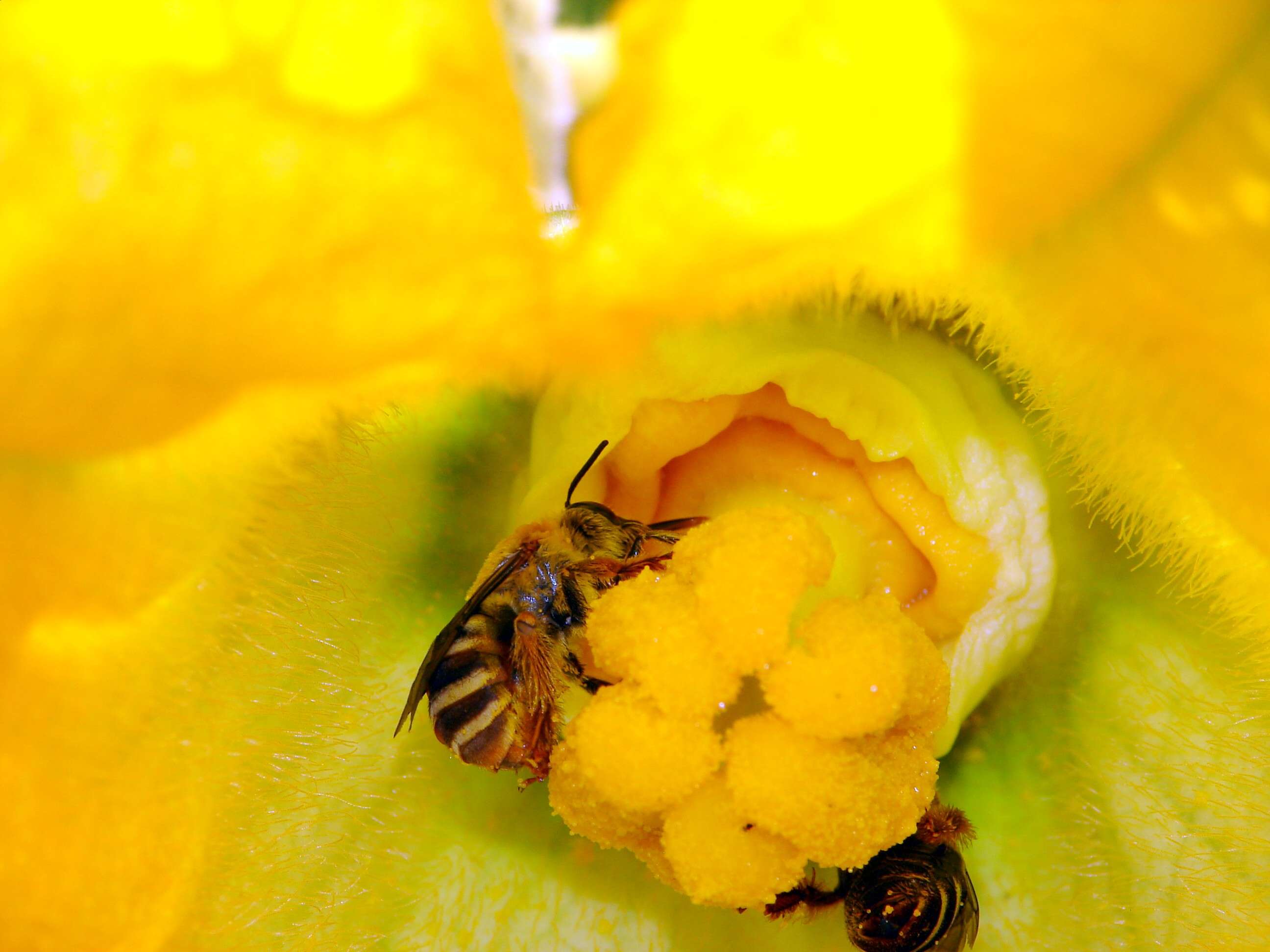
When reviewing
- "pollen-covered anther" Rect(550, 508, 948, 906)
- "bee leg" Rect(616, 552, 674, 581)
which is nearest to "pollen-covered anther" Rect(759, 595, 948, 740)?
"pollen-covered anther" Rect(550, 508, 948, 906)

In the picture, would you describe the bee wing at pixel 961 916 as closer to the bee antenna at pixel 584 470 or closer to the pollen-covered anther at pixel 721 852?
the pollen-covered anther at pixel 721 852

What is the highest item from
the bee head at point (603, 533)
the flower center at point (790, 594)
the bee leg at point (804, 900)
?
the flower center at point (790, 594)

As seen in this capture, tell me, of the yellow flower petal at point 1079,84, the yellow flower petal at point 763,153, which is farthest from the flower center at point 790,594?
the yellow flower petal at point 1079,84

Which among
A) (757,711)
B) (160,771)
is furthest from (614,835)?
(160,771)

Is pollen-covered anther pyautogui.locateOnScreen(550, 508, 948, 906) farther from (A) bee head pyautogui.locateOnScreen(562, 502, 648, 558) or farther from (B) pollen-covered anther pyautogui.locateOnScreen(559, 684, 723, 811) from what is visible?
(A) bee head pyautogui.locateOnScreen(562, 502, 648, 558)

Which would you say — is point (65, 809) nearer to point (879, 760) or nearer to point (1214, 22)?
point (879, 760)

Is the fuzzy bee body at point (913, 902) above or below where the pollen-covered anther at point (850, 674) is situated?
below

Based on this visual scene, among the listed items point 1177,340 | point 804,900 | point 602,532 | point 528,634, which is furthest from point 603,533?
point 1177,340

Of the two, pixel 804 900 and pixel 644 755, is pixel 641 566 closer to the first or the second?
pixel 644 755
